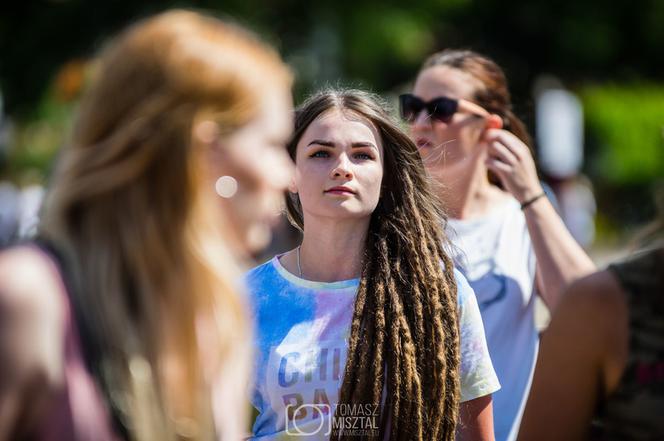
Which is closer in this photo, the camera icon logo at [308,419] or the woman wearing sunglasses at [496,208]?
the camera icon logo at [308,419]

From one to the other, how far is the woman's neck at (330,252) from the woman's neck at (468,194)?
29.1 inches

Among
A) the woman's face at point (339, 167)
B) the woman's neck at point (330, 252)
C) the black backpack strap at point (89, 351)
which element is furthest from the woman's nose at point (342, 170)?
the black backpack strap at point (89, 351)

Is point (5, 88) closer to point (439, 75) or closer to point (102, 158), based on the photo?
point (439, 75)

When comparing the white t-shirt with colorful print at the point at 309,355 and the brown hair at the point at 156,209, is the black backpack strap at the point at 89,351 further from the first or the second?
the white t-shirt with colorful print at the point at 309,355

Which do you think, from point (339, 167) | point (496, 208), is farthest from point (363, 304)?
point (496, 208)

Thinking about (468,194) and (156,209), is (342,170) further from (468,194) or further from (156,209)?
(156,209)

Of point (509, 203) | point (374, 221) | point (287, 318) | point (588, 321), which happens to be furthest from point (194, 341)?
point (509, 203)

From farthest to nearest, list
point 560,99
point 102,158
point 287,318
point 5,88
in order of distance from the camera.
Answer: point 5,88 < point 560,99 < point 287,318 < point 102,158

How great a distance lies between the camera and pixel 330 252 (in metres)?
3.17

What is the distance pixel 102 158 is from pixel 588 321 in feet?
3.52

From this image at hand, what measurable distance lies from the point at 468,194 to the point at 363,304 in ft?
3.64

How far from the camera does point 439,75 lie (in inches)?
161

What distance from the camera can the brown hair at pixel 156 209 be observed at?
173 centimetres
